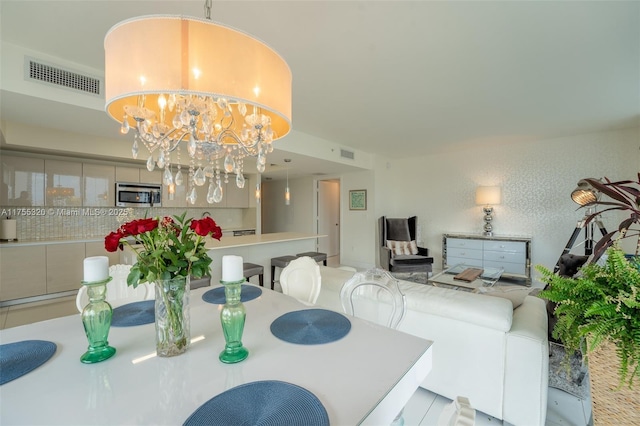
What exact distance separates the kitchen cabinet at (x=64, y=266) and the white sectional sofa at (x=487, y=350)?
173 inches

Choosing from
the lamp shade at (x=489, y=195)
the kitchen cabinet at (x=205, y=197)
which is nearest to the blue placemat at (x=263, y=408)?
the kitchen cabinet at (x=205, y=197)

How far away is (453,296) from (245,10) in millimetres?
2227

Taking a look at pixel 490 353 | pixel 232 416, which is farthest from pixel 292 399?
pixel 490 353

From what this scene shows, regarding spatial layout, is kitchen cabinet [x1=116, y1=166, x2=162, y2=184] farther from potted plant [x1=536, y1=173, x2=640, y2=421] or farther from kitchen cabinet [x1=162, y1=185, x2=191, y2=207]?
potted plant [x1=536, y1=173, x2=640, y2=421]

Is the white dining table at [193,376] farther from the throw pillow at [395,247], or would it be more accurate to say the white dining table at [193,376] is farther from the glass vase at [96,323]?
the throw pillow at [395,247]

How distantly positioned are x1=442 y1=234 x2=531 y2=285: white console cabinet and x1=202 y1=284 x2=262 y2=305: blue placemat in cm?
441

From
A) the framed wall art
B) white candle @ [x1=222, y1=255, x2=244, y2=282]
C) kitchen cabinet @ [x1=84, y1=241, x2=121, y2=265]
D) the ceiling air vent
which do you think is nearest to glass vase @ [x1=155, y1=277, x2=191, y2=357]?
white candle @ [x1=222, y1=255, x2=244, y2=282]

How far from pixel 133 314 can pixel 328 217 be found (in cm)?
590

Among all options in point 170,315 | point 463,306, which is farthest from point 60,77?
point 463,306

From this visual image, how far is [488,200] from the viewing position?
471 centimetres

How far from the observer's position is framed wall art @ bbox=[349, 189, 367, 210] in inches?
230

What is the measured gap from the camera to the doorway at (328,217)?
22.4ft

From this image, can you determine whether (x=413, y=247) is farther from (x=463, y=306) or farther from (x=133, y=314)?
(x=133, y=314)

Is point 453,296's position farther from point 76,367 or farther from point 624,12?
point 624,12
